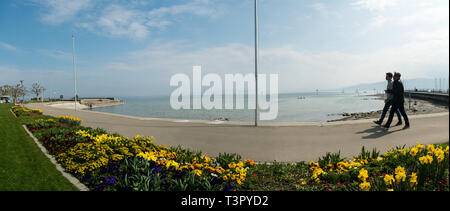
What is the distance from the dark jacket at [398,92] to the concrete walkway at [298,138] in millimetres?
916

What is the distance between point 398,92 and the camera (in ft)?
23.0

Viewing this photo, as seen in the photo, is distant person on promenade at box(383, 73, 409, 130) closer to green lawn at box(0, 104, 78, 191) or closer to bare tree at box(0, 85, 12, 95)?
green lawn at box(0, 104, 78, 191)

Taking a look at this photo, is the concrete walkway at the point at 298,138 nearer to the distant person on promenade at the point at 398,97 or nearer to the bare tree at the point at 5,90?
the distant person on promenade at the point at 398,97

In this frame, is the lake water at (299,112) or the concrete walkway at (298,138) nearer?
the concrete walkway at (298,138)

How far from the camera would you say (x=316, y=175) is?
11.4 feet

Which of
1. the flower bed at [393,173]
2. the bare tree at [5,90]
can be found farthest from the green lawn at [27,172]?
the bare tree at [5,90]

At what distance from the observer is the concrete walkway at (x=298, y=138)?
5.36 m

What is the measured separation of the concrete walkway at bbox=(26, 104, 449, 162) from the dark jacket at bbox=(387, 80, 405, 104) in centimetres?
92

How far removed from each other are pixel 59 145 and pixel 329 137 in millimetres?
7813

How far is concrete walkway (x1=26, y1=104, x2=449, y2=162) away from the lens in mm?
5363

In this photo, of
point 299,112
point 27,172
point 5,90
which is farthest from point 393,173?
point 5,90

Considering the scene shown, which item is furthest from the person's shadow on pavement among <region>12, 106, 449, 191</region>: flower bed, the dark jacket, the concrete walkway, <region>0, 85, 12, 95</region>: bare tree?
<region>0, 85, 12, 95</region>: bare tree

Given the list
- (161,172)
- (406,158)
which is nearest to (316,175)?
(406,158)
